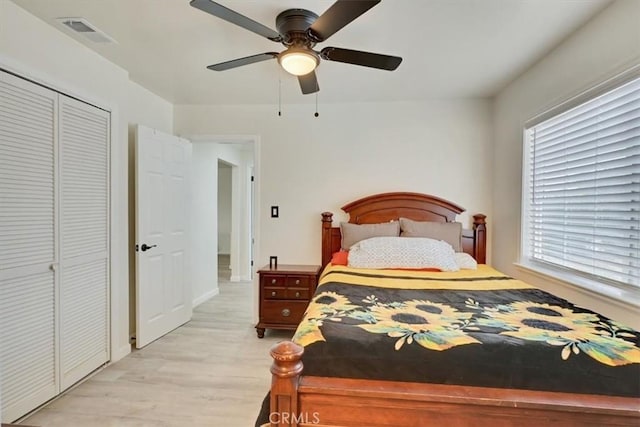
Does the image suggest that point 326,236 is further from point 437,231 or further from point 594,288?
point 594,288

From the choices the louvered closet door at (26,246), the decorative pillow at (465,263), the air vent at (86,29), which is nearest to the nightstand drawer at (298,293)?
the decorative pillow at (465,263)

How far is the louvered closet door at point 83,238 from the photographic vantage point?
7.61 ft

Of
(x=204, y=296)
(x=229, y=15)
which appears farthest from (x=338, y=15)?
(x=204, y=296)

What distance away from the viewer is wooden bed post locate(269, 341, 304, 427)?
1.25 m

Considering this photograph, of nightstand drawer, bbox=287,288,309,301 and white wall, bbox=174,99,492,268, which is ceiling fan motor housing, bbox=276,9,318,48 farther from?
nightstand drawer, bbox=287,288,309,301

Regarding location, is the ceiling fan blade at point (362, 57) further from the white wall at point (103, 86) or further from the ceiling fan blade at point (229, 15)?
the white wall at point (103, 86)

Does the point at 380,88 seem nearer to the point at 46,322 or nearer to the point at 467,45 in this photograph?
the point at 467,45

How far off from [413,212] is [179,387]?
263cm

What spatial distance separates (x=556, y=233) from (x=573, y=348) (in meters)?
1.54

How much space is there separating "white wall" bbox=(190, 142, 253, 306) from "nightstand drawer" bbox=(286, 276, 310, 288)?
1750mm

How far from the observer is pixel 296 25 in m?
1.92

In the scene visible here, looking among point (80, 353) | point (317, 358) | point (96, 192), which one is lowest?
point (80, 353)

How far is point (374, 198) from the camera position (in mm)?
3568

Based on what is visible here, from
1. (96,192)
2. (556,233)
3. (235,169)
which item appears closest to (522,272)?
(556,233)
